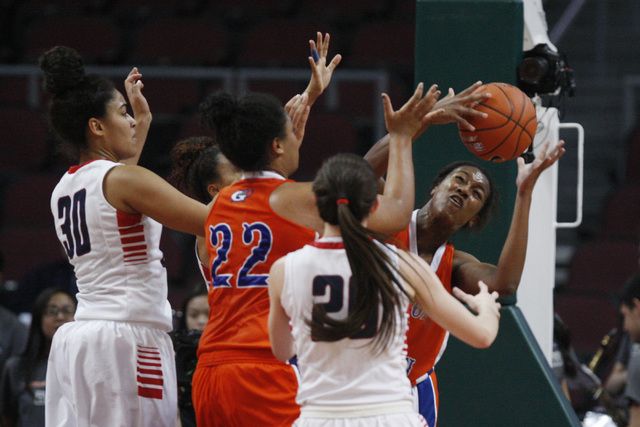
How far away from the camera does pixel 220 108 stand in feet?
10.2

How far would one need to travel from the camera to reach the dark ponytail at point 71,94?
3.46 metres

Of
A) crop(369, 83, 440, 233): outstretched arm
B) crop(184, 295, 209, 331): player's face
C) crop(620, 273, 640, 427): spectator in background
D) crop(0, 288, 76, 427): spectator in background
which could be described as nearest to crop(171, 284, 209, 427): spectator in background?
crop(184, 295, 209, 331): player's face

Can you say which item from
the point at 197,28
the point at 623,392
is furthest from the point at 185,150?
the point at 197,28

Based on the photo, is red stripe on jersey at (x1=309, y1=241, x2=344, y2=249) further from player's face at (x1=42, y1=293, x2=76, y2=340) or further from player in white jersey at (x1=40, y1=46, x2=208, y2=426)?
player's face at (x1=42, y1=293, x2=76, y2=340)

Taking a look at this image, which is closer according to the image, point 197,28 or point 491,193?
point 491,193

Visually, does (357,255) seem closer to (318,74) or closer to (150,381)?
(150,381)

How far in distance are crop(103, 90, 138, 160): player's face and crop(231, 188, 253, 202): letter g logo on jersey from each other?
695mm

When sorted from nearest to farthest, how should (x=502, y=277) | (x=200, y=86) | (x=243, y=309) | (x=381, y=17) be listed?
(x=243, y=309), (x=502, y=277), (x=200, y=86), (x=381, y=17)

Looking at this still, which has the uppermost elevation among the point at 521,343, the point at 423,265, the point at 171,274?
the point at 423,265

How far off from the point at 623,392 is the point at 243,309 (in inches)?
179

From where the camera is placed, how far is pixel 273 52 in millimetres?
10312

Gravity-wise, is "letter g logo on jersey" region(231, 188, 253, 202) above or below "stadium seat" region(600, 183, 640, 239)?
above

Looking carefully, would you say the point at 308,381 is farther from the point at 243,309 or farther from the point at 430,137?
the point at 430,137

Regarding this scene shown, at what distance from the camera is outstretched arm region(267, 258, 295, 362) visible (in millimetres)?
2777
